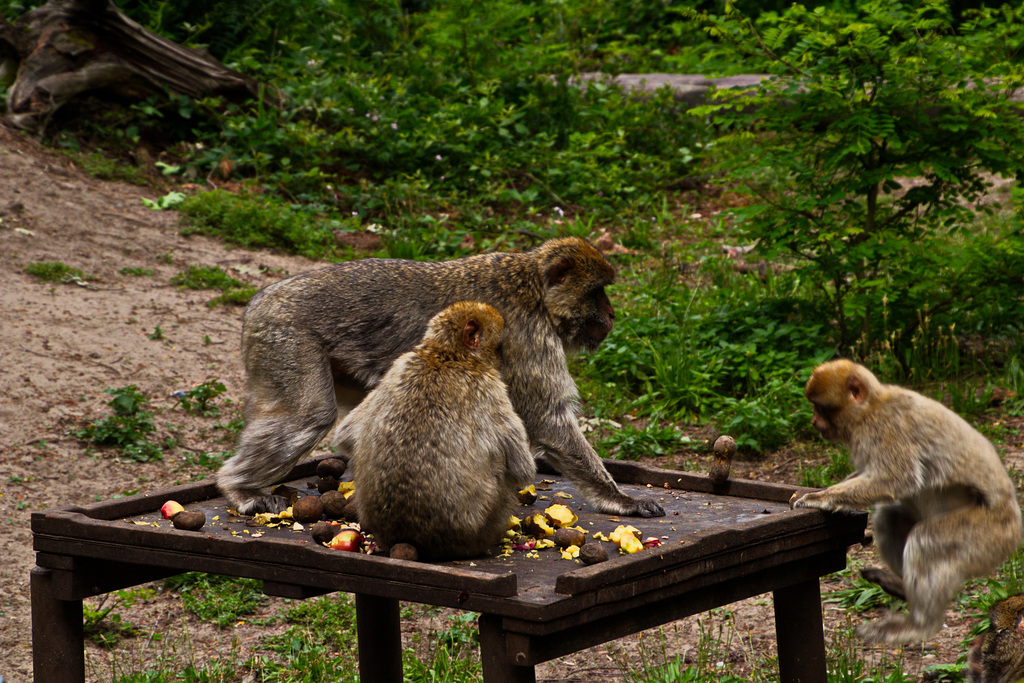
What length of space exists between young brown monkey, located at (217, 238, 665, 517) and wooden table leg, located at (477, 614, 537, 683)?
1.19 meters

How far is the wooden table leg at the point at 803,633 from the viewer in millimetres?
3879

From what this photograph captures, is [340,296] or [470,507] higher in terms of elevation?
[340,296]

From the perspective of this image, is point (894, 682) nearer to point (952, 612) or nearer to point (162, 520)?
point (952, 612)

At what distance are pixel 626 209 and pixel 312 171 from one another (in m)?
3.17

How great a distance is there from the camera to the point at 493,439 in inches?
135

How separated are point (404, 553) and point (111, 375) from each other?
508cm

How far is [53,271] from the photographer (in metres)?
8.59

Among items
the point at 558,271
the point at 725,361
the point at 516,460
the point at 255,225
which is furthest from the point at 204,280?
the point at 516,460

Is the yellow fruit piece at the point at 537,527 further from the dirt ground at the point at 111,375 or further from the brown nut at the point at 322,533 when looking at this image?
the dirt ground at the point at 111,375

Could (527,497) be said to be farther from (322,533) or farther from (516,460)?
(322,533)

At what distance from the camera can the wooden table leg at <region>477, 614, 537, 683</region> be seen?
2.90 m

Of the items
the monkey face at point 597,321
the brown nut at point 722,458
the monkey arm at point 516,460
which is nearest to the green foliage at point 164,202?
the monkey face at point 597,321

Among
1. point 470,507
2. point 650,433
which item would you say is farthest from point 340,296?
point 650,433

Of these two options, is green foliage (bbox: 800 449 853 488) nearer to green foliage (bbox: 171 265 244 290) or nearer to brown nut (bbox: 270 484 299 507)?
brown nut (bbox: 270 484 299 507)
